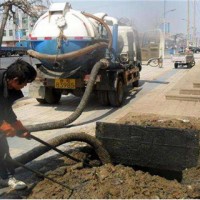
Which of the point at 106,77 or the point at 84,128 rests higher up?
the point at 106,77

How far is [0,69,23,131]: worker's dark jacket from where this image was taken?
4.01 meters

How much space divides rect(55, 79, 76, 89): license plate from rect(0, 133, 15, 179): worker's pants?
179 inches

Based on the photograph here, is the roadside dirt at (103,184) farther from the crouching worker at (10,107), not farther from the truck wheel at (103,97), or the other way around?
the truck wheel at (103,97)

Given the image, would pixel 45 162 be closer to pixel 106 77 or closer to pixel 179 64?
pixel 106 77

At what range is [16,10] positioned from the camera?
57.5ft

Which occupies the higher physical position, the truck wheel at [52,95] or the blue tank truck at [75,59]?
the blue tank truck at [75,59]

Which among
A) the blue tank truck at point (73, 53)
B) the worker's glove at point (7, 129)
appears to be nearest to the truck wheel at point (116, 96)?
the blue tank truck at point (73, 53)

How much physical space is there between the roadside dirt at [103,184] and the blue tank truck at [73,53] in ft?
12.8

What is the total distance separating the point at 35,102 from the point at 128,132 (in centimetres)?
558

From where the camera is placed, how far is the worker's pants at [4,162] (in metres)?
4.41

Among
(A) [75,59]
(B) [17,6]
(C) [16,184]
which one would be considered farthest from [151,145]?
(B) [17,6]

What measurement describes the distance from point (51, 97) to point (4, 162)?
5.80m

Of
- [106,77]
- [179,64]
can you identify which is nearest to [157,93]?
[106,77]

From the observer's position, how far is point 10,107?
168 inches
